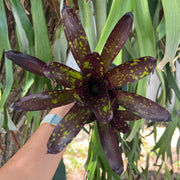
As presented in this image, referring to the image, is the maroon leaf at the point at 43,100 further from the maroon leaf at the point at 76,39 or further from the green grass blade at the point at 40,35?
the green grass blade at the point at 40,35

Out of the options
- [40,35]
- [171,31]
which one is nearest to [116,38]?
[171,31]

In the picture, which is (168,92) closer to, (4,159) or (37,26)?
(37,26)

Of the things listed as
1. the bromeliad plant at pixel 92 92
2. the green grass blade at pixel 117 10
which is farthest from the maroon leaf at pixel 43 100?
the green grass blade at pixel 117 10

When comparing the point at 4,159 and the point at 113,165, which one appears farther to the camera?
the point at 4,159

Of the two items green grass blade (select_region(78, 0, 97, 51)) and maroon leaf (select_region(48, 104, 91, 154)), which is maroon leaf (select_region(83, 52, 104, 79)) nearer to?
maroon leaf (select_region(48, 104, 91, 154))

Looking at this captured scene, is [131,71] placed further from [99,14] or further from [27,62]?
[99,14]

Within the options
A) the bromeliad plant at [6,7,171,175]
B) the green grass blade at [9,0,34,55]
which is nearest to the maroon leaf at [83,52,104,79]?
the bromeliad plant at [6,7,171,175]

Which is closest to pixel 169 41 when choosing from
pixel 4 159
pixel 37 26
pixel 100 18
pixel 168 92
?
pixel 100 18
